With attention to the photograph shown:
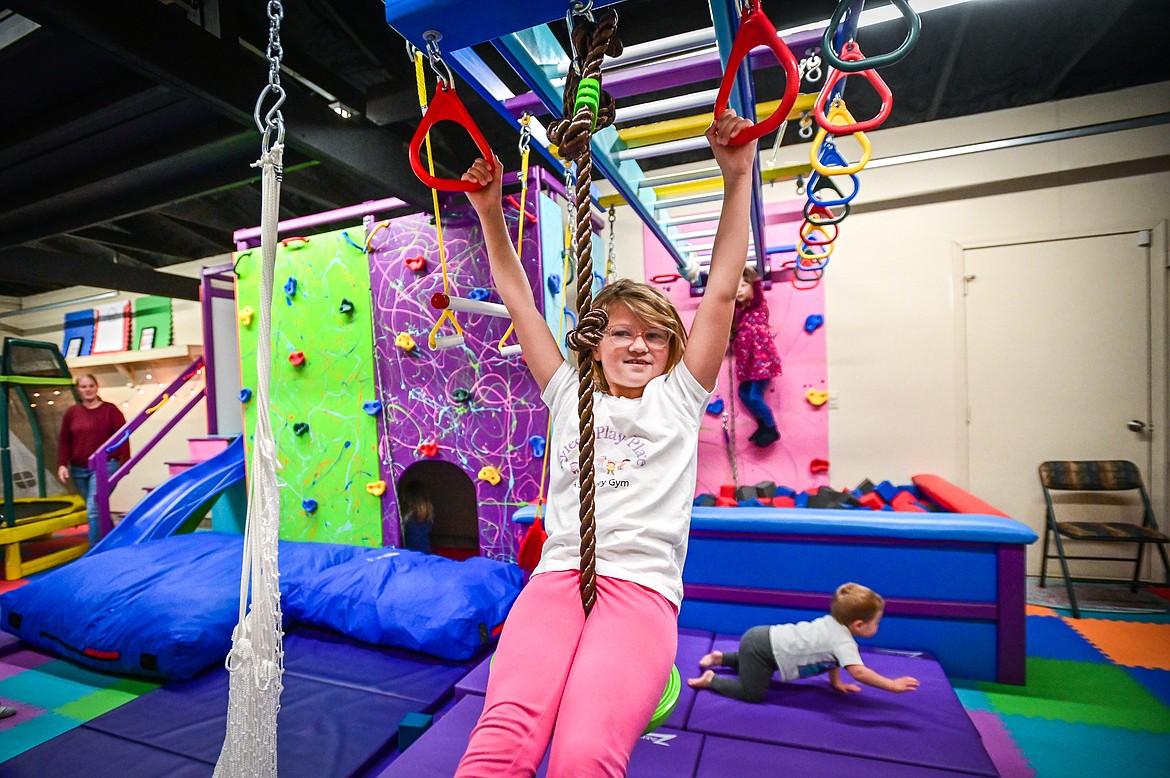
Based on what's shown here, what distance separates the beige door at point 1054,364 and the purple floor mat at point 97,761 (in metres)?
4.39

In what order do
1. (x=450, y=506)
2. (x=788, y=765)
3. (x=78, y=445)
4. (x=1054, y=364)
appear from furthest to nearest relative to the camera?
(x=78, y=445)
(x=450, y=506)
(x=1054, y=364)
(x=788, y=765)

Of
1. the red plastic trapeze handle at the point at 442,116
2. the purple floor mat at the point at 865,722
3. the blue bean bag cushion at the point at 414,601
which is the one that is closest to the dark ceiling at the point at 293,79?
the red plastic trapeze handle at the point at 442,116

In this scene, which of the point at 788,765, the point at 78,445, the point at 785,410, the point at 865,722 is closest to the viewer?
the point at 788,765

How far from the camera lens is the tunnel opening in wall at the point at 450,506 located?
4.45m

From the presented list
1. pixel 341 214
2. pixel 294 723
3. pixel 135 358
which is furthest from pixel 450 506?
pixel 135 358

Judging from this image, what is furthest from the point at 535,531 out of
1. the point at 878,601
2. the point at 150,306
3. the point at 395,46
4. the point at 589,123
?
the point at 150,306

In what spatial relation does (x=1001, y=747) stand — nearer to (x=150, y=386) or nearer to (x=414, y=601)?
(x=414, y=601)

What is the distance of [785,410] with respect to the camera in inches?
154

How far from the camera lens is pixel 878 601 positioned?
1810 mm

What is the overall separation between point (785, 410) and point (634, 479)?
313 centimetres

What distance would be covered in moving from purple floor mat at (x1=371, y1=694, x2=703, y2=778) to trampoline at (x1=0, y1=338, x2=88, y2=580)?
15.7 feet

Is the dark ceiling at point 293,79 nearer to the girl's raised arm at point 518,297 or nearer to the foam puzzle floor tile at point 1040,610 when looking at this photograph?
the girl's raised arm at point 518,297

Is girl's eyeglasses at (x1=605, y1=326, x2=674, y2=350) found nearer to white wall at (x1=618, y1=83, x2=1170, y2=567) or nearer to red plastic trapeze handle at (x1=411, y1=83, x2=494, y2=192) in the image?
red plastic trapeze handle at (x1=411, y1=83, x2=494, y2=192)

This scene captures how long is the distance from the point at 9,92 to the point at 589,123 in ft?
12.7
